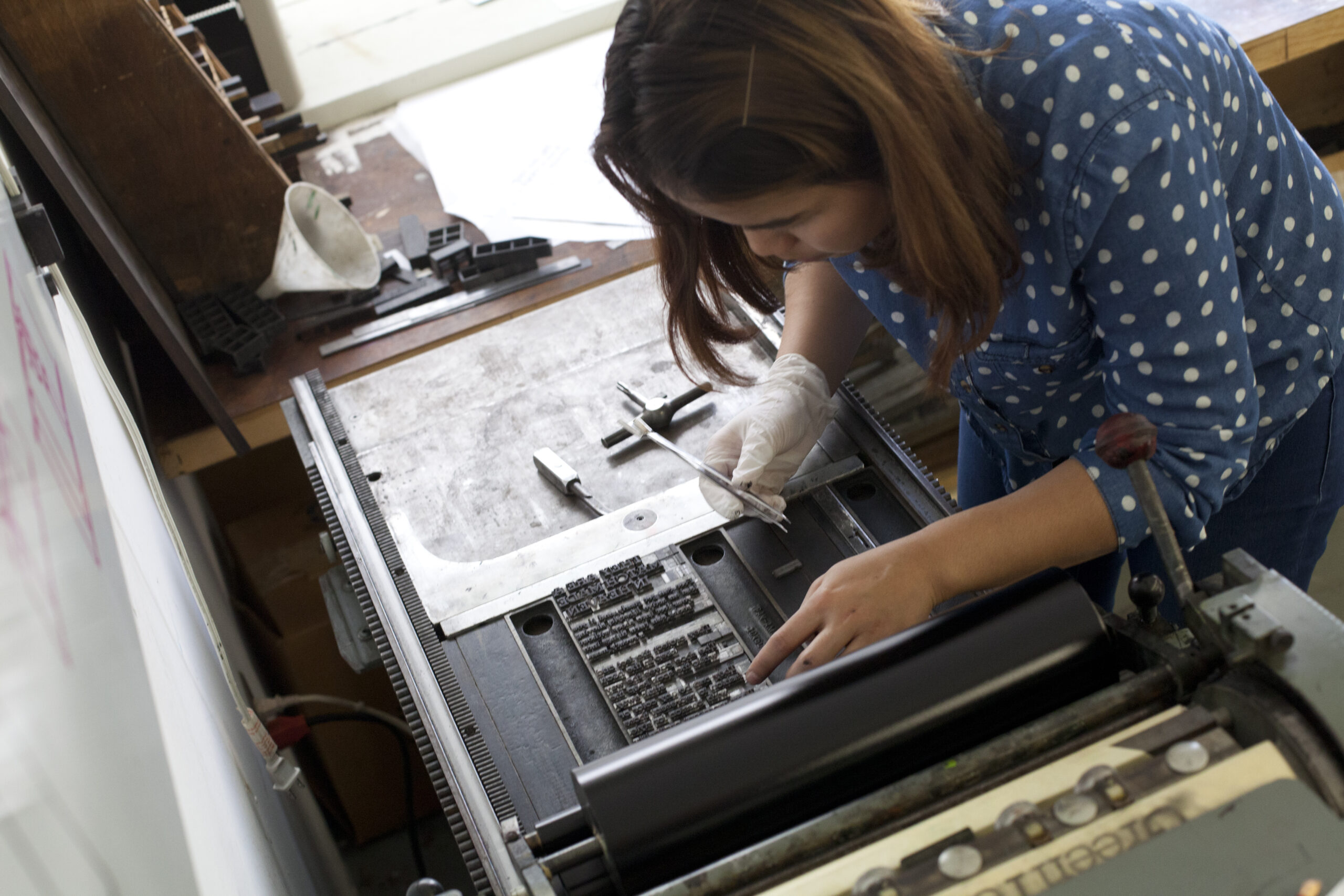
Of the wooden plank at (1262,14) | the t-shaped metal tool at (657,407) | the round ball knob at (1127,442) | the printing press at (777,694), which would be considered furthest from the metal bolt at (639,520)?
the wooden plank at (1262,14)

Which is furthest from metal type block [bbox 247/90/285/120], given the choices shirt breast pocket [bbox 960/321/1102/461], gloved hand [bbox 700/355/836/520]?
shirt breast pocket [bbox 960/321/1102/461]

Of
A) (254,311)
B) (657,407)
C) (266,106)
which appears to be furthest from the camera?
(266,106)

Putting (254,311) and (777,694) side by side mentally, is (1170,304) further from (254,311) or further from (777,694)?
(254,311)

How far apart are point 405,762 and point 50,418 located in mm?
1328

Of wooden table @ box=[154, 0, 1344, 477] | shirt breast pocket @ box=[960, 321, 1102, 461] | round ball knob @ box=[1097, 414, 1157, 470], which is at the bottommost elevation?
round ball knob @ box=[1097, 414, 1157, 470]

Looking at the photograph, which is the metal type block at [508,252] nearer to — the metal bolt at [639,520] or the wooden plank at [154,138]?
the wooden plank at [154,138]

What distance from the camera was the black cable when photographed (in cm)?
179

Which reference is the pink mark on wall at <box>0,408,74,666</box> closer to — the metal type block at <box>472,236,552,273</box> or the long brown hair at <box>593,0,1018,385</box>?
the long brown hair at <box>593,0,1018,385</box>

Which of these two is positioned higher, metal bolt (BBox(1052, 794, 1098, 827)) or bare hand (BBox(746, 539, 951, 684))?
bare hand (BBox(746, 539, 951, 684))

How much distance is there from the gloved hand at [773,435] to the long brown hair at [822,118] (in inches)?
12.9

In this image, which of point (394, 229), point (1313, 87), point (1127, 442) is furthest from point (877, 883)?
point (1313, 87)

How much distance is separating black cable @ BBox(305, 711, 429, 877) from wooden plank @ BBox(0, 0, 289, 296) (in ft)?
2.59

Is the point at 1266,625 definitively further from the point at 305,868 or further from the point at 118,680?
the point at 305,868

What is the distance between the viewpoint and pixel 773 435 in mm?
1217
